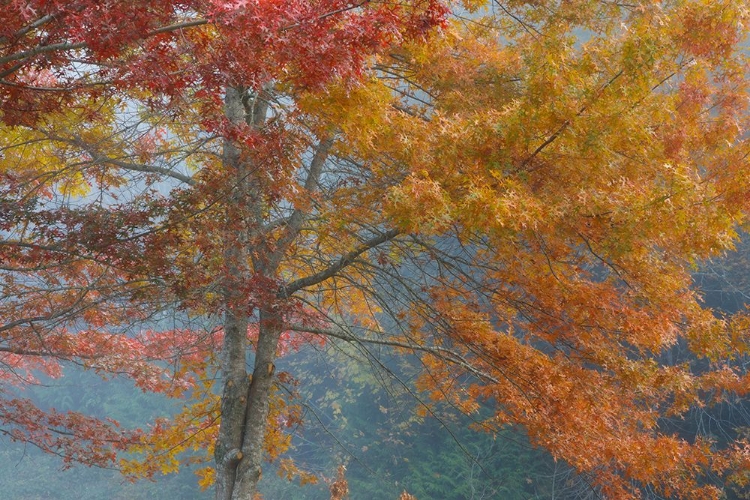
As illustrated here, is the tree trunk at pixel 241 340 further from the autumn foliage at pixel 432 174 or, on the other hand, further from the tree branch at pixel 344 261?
the tree branch at pixel 344 261

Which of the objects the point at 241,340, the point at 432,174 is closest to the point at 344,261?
the point at 241,340

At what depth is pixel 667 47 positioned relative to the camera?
11.0ft

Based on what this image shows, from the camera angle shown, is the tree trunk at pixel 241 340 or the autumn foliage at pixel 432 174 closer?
the autumn foliage at pixel 432 174

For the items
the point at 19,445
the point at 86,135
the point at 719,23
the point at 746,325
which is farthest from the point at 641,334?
the point at 19,445

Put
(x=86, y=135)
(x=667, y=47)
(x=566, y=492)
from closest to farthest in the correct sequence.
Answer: (x=667, y=47), (x=86, y=135), (x=566, y=492)

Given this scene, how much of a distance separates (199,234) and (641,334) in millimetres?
3149

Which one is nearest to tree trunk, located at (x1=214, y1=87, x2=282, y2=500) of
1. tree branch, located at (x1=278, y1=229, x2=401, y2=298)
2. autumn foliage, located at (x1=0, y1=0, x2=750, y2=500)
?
autumn foliage, located at (x1=0, y1=0, x2=750, y2=500)

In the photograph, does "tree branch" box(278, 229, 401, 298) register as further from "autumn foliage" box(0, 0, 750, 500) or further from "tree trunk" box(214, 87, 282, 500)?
"tree trunk" box(214, 87, 282, 500)

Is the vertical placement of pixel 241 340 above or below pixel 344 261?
below

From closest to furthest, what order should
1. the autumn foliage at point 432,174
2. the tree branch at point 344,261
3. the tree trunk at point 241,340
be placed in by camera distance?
the autumn foliage at point 432,174 < the tree trunk at point 241,340 < the tree branch at point 344,261

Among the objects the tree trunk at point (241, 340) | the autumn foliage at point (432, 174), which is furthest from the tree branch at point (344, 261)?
the tree trunk at point (241, 340)

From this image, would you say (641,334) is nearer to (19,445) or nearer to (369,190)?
(369,190)

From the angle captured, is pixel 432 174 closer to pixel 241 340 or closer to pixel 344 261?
pixel 344 261

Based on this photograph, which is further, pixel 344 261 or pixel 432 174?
pixel 344 261
